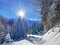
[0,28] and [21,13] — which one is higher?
[21,13]

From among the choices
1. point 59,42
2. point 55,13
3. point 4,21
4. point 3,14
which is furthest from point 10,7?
point 59,42

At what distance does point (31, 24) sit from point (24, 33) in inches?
16.2

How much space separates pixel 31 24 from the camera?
4.84 metres

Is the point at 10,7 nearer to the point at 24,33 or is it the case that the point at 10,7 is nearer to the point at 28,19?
the point at 28,19

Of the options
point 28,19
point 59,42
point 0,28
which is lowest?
point 59,42

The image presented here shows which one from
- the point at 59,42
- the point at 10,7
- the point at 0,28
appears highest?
the point at 10,7

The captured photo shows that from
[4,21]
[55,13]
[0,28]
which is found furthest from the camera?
[4,21]

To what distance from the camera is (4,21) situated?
16.8 feet

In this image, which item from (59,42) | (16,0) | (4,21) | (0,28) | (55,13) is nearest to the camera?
(59,42)

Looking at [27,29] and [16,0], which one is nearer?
[27,29]

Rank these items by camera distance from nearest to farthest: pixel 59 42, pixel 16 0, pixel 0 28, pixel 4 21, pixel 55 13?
1. pixel 59 42
2. pixel 55 13
3. pixel 0 28
4. pixel 4 21
5. pixel 16 0

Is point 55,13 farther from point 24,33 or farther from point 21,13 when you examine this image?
point 21,13

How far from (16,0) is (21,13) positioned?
0.57 metres

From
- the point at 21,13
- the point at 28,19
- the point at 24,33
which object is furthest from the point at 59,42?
the point at 21,13
